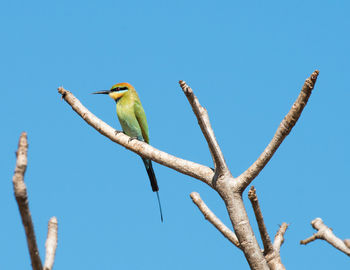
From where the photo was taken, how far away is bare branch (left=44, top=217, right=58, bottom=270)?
68.3 inches

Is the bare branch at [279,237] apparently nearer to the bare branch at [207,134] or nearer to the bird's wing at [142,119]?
the bare branch at [207,134]

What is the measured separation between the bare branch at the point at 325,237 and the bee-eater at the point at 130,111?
11.3ft

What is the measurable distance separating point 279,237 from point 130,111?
3022mm

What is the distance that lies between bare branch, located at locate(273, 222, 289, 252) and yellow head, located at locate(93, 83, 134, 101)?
10.4ft

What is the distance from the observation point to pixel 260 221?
235cm

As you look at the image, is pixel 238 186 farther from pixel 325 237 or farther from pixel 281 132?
Answer: pixel 325 237

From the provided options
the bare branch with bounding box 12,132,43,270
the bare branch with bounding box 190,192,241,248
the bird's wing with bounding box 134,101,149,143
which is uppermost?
the bird's wing with bounding box 134,101,149,143

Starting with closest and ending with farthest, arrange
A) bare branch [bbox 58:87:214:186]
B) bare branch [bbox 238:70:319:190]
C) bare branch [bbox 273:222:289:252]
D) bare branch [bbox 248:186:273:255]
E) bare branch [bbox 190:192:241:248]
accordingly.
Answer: bare branch [bbox 238:70:319:190], bare branch [bbox 248:186:273:255], bare branch [bbox 58:87:214:186], bare branch [bbox 273:222:289:252], bare branch [bbox 190:192:241:248]

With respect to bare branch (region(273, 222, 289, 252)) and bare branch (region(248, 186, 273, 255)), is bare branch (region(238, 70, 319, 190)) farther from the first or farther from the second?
bare branch (region(273, 222, 289, 252))

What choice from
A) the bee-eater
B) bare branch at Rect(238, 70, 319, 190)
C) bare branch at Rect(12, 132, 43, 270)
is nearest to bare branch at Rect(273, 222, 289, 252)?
bare branch at Rect(238, 70, 319, 190)

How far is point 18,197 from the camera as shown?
4.22 ft

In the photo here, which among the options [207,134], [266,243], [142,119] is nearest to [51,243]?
[207,134]

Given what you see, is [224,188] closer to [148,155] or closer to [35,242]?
[148,155]

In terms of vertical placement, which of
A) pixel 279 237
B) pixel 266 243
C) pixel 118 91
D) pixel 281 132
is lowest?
pixel 266 243
